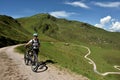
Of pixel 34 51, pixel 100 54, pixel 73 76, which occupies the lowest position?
pixel 100 54

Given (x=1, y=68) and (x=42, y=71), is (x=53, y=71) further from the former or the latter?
(x=1, y=68)

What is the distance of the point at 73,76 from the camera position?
21.3 metres

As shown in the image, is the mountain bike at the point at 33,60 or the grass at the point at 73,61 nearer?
the mountain bike at the point at 33,60

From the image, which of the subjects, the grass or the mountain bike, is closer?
the mountain bike

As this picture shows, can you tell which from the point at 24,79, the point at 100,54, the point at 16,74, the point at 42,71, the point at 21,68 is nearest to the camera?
the point at 24,79

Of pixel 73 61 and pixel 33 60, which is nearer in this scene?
pixel 33 60

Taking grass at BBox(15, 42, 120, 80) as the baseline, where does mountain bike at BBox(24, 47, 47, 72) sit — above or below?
above

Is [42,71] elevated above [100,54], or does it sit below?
above

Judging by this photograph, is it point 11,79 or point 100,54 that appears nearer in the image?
point 11,79

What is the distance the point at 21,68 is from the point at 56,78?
17.7ft

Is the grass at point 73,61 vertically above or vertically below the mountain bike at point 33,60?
below

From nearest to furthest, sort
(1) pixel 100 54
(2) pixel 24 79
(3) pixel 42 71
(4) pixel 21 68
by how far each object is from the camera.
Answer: (2) pixel 24 79, (3) pixel 42 71, (4) pixel 21 68, (1) pixel 100 54

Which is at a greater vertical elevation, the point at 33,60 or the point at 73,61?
the point at 33,60

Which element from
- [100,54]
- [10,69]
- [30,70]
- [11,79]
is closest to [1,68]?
[10,69]
